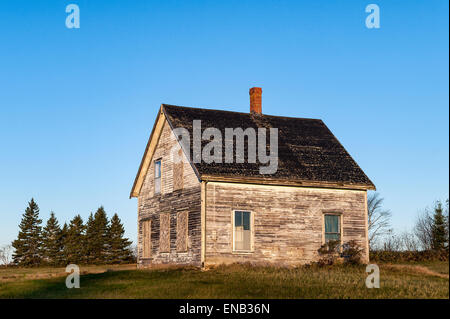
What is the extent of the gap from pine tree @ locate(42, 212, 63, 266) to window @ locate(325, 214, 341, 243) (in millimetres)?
36877

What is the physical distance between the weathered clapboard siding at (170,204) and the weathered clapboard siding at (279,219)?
822mm

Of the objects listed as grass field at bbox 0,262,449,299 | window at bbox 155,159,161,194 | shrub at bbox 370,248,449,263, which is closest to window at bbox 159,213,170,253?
window at bbox 155,159,161,194

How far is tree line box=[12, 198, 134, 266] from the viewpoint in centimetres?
5988

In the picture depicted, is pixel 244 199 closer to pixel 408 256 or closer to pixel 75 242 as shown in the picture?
pixel 408 256

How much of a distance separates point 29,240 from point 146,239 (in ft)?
109

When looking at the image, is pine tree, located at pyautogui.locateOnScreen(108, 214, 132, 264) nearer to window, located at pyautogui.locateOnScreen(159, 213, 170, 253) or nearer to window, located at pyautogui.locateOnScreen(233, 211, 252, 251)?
window, located at pyautogui.locateOnScreen(159, 213, 170, 253)

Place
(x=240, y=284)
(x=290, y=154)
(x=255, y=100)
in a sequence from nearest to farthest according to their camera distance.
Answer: (x=240, y=284)
(x=290, y=154)
(x=255, y=100)

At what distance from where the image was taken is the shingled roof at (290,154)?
28.1 meters

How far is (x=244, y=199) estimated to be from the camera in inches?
1099

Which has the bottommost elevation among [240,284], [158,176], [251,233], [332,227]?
[240,284]

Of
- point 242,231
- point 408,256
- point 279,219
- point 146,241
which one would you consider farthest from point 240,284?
point 408,256

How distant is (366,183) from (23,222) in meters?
41.5

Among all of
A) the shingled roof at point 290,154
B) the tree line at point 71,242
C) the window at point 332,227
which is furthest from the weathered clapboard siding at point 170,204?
the tree line at point 71,242
